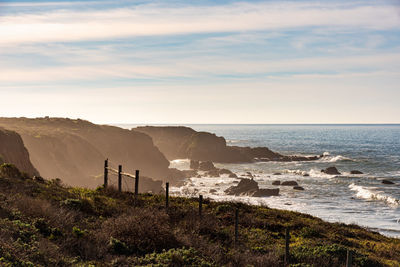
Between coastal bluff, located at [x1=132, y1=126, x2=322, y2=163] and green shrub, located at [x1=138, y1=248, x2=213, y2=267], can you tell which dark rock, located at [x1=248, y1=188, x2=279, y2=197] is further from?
coastal bluff, located at [x1=132, y1=126, x2=322, y2=163]

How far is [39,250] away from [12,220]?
2.67 meters

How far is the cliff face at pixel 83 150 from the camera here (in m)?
53.4

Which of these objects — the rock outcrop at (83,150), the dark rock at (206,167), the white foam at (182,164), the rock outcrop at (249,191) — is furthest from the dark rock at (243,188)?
the white foam at (182,164)

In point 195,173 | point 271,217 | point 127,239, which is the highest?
point 127,239

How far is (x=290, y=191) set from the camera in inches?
2100

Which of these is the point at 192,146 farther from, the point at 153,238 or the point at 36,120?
the point at 153,238

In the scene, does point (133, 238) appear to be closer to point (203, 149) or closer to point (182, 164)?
point (182, 164)

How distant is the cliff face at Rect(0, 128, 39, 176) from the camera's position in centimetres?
3497

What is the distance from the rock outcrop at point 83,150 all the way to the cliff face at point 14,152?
12.3 metres

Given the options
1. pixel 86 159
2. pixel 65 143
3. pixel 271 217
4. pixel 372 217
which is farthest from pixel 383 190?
pixel 65 143

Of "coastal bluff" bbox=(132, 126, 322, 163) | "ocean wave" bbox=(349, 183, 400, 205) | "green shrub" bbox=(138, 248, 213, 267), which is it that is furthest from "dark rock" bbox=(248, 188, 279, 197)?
"coastal bluff" bbox=(132, 126, 322, 163)

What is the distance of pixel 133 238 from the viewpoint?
37.0 feet

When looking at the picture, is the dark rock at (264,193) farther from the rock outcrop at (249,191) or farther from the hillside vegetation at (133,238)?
the hillside vegetation at (133,238)

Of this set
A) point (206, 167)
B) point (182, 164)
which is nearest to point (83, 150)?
point (206, 167)
